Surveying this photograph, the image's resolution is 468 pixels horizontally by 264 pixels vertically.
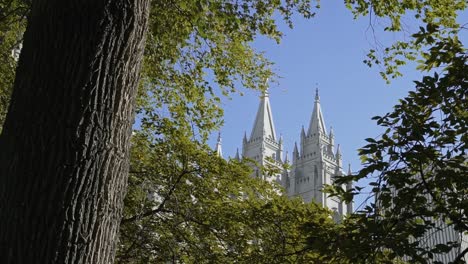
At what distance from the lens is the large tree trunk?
6.25 ft

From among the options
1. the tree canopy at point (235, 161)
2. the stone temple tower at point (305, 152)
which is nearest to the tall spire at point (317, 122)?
the stone temple tower at point (305, 152)

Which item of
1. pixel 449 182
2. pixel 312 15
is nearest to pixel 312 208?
pixel 312 15

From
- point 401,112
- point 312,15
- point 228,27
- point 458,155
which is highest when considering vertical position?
point 312,15

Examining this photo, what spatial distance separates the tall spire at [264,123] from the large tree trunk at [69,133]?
58737 millimetres

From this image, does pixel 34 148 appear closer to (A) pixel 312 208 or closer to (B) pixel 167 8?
(B) pixel 167 8

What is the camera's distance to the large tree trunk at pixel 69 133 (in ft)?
6.25

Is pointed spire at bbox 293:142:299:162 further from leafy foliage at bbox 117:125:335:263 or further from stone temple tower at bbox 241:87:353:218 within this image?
leafy foliage at bbox 117:125:335:263

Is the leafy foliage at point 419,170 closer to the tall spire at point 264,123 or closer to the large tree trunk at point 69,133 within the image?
the large tree trunk at point 69,133

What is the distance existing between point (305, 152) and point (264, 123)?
612 cm

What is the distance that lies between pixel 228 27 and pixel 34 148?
532cm

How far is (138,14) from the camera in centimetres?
233

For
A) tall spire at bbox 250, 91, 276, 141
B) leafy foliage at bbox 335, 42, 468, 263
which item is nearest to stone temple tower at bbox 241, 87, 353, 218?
tall spire at bbox 250, 91, 276, 141

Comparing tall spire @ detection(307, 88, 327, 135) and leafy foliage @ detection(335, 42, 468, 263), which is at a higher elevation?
tall spire @ detection(307, 88, 327, 135)

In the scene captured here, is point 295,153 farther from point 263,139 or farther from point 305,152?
point 263,139
